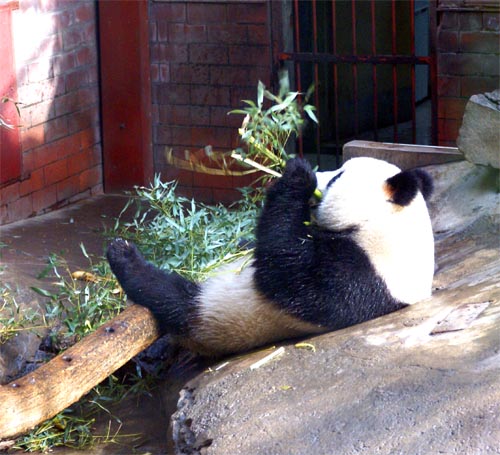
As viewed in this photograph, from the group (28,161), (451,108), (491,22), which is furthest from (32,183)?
(491,22)

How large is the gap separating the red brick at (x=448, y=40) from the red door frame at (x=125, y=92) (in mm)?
2157

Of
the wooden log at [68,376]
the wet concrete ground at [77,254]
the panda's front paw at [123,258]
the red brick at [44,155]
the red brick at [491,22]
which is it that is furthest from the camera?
the red brick at [44,155]

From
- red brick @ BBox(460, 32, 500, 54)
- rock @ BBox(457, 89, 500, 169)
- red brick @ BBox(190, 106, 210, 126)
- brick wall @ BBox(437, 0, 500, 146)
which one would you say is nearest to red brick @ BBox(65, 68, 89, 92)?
red brick @ BBox(190, 106, 210, 126)

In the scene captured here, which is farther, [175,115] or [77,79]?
[175,115]

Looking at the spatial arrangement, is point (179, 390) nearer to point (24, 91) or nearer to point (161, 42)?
point (24, 91)

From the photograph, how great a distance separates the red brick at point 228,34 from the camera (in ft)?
21.3

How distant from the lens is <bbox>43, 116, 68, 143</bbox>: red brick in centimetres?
631

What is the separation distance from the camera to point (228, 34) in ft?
21.4

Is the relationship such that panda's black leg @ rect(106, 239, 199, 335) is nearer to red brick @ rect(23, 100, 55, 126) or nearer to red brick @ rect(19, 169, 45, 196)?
red brick @ rect(19, 169, 45, 196)

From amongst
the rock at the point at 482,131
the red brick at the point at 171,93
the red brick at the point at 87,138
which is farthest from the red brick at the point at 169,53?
the rock at the point at 482,131

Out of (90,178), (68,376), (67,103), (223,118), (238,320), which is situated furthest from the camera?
(90,178)

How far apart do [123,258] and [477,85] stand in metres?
3.09

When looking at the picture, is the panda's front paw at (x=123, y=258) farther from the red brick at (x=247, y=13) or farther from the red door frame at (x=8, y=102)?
the red brick at (x=247, y=13)

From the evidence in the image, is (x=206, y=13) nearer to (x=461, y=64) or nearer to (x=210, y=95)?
(x=210, y=95)
